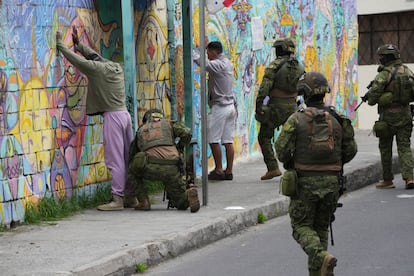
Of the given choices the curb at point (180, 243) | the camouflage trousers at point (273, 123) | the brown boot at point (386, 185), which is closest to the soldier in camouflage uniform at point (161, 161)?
the curb at point (180, 243)

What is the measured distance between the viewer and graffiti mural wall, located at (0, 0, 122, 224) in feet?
34.5

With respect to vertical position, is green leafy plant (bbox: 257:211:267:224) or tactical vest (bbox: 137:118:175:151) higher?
tactical vest (bbox: 137:118:175:151)

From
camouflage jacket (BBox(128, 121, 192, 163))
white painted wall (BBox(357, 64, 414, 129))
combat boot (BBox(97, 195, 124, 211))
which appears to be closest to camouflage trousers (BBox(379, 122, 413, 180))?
camouflage jacket (BBox(128, 121, 192, 163))

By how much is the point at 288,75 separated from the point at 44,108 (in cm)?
384

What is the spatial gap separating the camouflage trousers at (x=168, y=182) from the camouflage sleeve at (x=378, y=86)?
11.1 ft

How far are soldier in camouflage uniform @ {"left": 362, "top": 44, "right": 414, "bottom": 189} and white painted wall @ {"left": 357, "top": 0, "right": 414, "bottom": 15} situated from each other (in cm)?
1162

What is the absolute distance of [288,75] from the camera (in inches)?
543

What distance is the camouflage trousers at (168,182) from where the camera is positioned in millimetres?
11414

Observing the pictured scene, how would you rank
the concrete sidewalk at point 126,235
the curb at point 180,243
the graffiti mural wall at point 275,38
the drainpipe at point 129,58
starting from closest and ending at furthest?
the curb at point 180,243 < the concrete sidewalk at point 126,235 < the drainpipe at point 129,58 < the graffiti mural wall at point 275,38

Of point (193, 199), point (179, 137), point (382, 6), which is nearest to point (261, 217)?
point (193, 199)

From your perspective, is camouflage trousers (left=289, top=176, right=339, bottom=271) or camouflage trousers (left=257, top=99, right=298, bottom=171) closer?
camouflage trousers (left=289, top=176, right=339, bottom=271)

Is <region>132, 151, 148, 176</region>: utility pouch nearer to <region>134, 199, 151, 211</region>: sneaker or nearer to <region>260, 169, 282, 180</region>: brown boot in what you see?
<region>134, 199, 151, 211</region>: sneaker

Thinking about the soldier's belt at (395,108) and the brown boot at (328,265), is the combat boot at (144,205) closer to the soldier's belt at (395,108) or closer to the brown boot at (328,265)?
the soldier's belt at (395,108)

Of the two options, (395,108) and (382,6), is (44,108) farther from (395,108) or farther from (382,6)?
(382,6)
